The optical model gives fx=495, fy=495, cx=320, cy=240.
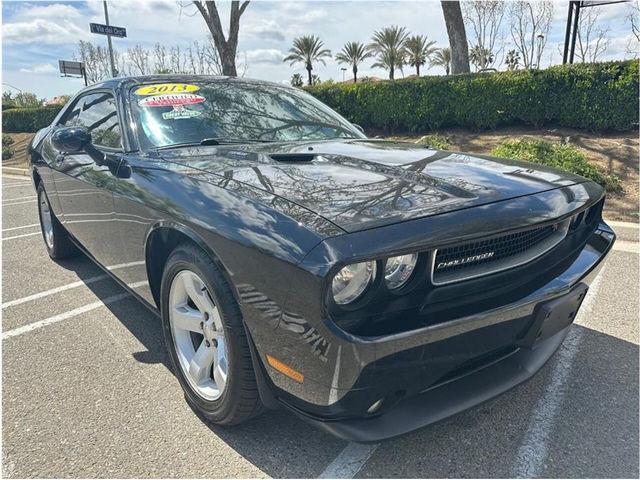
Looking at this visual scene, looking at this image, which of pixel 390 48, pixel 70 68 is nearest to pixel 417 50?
pixel 390 48

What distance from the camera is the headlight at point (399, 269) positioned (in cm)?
161

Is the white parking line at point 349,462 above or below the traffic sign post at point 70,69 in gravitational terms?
below

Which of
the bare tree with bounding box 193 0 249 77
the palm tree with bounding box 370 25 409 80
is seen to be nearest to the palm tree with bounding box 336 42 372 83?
the palm tree with bounding box 370 25 409 80

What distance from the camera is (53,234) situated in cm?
447

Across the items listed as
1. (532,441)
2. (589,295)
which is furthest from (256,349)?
(589,295)

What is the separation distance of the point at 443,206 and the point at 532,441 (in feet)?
3.49

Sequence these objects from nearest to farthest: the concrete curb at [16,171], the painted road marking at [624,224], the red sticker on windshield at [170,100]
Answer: the red sticker on windshield at [170,100], the painted road marking at [624,224], the concrete curb at [16,171]

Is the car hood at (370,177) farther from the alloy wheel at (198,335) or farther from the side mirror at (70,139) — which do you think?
the side mirror at (70,139)

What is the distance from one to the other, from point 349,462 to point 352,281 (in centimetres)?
81

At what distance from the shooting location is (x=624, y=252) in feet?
14.6

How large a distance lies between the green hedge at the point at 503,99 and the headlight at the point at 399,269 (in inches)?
314

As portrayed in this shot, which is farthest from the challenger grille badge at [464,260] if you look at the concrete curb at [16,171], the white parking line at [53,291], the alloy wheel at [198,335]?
the concrete curb at [16,171]

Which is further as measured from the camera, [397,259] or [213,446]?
[213,446]

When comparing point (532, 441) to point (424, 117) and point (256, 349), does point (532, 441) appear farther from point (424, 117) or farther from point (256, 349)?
point (424, 117)
